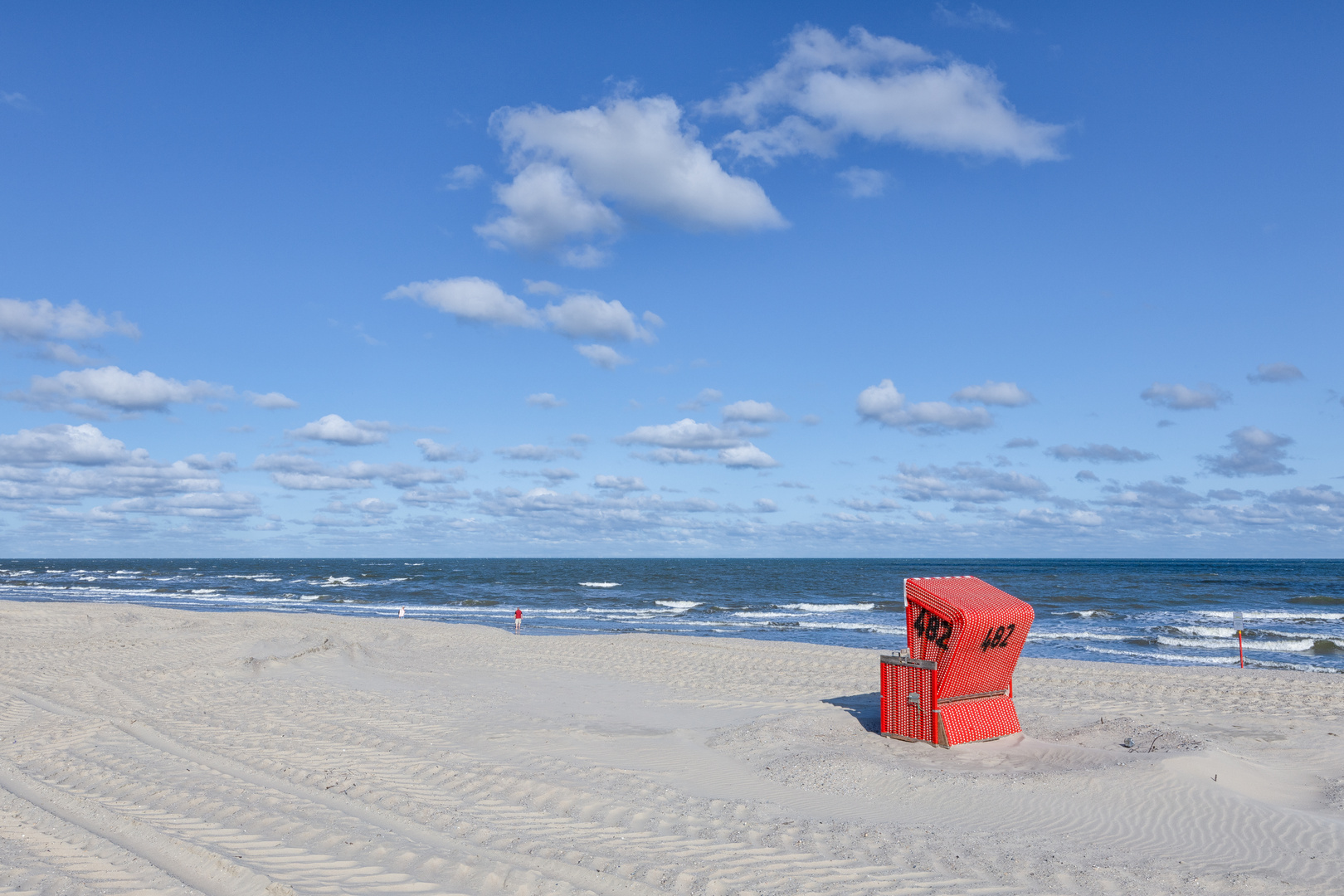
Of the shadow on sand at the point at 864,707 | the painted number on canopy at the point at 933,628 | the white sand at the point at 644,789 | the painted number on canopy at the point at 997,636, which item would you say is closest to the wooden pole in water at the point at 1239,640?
the white sand at the point at 644,789

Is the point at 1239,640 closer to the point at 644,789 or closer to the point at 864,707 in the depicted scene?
the point at 864,707

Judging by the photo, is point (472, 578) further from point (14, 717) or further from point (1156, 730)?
point (1156, 730)

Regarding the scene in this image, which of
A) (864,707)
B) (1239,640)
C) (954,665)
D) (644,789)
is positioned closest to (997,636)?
(954,665)

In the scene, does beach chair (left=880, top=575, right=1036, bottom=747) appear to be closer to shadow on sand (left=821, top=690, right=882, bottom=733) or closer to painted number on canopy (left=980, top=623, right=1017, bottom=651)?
painted number on canopy (left=980, top=623, right=1017, bottom=651)

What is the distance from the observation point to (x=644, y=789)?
7797 millimetres

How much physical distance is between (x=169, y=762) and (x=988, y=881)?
26.2ft

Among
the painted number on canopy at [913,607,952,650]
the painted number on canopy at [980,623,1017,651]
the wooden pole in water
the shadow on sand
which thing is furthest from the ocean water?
the painted number on canopy at [913,607,952,650]

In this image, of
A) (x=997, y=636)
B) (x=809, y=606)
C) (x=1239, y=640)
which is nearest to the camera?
(x=997, y=636)

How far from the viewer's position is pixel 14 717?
35.3 ft

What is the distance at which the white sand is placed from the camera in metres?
5.50

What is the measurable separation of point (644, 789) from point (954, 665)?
376 centimetres

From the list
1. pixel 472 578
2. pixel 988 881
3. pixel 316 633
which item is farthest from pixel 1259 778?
pixel 472 578

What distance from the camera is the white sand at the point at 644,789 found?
5.50 metres

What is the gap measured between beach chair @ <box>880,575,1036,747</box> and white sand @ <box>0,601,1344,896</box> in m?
0.32
